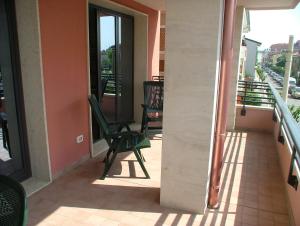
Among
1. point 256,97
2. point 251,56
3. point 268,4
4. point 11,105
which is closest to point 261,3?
point 268,4

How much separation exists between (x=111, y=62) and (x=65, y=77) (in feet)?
5.61

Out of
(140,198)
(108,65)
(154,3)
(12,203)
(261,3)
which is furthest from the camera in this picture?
(154,3)

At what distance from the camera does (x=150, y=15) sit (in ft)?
18.0

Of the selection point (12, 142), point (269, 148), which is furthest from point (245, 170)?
point (12, 142)

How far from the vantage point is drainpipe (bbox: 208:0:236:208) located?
90.4 inches

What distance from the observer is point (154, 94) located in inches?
206

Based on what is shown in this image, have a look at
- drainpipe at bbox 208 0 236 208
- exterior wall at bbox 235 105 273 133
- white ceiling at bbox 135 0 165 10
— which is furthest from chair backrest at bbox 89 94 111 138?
exterior wall at bbox 235 105 273 133

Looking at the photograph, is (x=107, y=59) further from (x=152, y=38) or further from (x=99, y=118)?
(x=99, y=118)

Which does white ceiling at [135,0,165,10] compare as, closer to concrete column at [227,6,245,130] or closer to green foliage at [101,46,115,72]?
green foliage at [101,46,115,72]

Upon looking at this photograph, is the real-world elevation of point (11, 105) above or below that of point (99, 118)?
above

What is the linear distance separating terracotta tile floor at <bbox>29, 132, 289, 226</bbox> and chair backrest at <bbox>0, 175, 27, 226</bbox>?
3.93 ft

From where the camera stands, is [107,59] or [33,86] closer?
[33,86]

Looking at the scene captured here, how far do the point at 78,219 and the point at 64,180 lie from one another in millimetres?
824

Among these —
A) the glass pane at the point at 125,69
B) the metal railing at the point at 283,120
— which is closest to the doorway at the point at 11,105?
the glass pane at the point at 125,69
